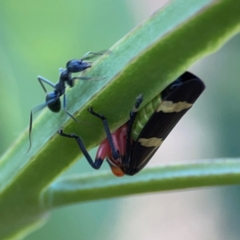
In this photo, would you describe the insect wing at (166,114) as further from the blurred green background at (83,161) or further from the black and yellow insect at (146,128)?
the blurred green background at (83,161)

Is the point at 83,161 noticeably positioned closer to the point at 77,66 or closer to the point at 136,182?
the point at 77,66

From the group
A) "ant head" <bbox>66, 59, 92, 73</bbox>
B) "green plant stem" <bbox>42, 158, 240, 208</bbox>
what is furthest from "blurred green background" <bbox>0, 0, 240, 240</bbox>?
"green plant stem" <bbox>42, 158, 240, 208</bbox>

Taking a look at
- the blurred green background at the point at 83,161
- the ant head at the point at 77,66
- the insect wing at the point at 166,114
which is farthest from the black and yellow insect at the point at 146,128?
the blurred green background at the point at 83,161

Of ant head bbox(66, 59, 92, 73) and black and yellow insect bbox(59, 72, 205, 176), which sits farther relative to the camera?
ant head bbox(66, 59, 92, 73)

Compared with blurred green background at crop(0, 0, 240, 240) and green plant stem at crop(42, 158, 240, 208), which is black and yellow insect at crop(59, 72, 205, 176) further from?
blurred green background at crop(0, 0, 240, 240)

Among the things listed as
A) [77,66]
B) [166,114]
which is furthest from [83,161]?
[166,114]

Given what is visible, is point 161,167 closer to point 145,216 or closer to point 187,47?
point 187,47
